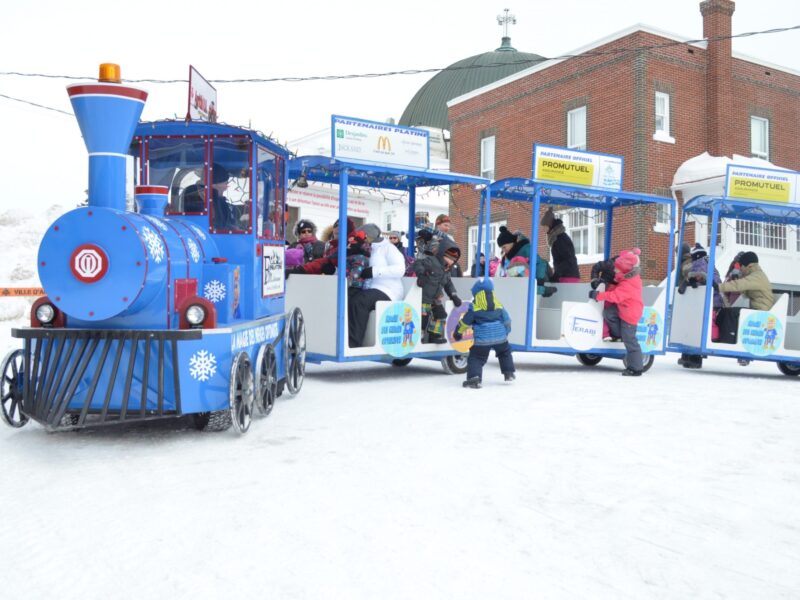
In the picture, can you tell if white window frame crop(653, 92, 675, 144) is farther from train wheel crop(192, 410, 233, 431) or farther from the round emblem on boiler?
the round emblem on boiler

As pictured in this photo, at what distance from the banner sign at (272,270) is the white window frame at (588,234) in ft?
52.0

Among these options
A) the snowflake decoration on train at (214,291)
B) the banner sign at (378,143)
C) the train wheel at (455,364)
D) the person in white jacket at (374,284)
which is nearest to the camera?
the snowflake decoration on train at (214,291)

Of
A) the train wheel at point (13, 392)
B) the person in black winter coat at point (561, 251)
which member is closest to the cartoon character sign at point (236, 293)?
the train wheel at point (13, 392)

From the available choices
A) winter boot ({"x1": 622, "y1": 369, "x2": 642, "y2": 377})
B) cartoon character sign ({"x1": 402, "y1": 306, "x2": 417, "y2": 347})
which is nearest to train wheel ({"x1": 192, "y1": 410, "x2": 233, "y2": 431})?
cartoon character sign ({"x1": 402, "y1": 306, "x2": 417, "y2": 347})

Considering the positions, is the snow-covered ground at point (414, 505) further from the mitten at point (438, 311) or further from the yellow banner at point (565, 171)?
the yellow banner at point (565, 171)

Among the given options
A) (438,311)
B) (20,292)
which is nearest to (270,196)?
(438,311)

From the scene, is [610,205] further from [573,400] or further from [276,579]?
[276,579]

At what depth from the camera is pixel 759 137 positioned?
81.0 ft

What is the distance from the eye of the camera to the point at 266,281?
721 centimetres

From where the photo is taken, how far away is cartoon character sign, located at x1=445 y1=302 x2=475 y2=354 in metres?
10.2

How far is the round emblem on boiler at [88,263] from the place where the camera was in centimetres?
539

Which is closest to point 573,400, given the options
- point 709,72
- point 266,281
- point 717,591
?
point 266,281

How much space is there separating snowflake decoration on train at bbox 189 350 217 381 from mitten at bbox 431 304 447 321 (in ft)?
15.1

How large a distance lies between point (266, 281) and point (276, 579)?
4.15m
